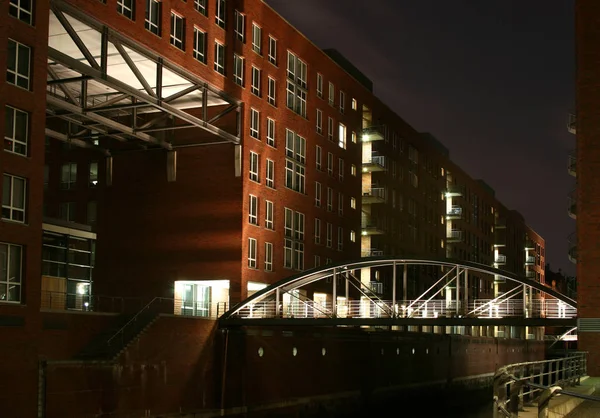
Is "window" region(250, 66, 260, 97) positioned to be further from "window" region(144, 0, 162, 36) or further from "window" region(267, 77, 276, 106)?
"window" region(144, 0, 162, 36)

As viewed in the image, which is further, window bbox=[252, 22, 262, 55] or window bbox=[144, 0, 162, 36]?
window bbox=[252, 22, 262, 55]

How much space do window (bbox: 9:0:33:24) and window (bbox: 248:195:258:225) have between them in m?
16.4

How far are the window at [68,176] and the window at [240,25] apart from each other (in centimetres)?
1206

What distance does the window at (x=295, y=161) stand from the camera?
46531 millimetres

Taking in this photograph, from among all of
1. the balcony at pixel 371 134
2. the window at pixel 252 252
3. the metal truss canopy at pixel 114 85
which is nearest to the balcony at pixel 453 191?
the balcony at pixel 371 134

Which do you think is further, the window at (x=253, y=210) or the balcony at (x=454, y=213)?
the balcony at (x=454, y=213)

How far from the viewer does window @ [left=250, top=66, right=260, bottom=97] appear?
142 ft

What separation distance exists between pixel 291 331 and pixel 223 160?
8.57m

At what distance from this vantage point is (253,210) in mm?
42531

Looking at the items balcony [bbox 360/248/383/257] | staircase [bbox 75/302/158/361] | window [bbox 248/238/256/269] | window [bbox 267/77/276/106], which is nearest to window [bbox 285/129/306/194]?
window [bbox 267/77/276/106]

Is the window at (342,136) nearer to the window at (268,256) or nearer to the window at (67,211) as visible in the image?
the window at (268,256)

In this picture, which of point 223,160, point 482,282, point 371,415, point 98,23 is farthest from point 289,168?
point 482,282

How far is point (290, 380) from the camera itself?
39594mm

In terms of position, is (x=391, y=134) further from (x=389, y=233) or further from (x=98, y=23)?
(x=98, y=23)
